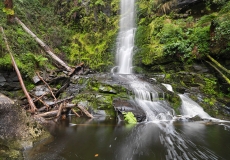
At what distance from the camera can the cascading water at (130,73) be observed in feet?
23.9

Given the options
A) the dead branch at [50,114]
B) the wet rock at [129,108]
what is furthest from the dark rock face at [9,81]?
the wet rock at [129,108]

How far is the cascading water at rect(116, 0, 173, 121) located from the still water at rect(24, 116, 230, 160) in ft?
3.16

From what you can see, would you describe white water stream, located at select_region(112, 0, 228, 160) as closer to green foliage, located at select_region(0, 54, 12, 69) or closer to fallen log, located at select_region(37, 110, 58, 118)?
fallen log, located at select_region(37, 110, 58, 118)

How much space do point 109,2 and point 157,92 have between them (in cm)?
1440

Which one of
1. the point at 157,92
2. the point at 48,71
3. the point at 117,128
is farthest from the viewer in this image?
the point at 48,71

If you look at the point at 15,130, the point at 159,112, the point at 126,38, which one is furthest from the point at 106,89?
the point at 126,38

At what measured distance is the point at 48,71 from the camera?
10734mm

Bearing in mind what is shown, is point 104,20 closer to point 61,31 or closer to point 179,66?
point 61,31

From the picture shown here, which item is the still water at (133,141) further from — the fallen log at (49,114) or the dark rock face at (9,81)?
the dark rock face at (9,81)

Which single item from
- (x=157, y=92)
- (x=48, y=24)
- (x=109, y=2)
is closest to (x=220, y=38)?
(x=157, y=92)

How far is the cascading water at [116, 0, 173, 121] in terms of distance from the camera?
7273 mm

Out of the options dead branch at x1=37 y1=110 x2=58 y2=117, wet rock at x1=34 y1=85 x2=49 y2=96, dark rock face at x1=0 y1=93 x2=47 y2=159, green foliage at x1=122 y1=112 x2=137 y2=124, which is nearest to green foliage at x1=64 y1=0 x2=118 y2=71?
wet rock at x1=34 y1=85 x2=49 y2=96

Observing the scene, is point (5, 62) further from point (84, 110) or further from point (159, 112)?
point (159, 112)

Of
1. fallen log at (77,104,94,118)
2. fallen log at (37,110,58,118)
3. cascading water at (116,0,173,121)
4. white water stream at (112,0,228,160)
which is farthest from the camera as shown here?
cascading water at (116,0,173,121)
